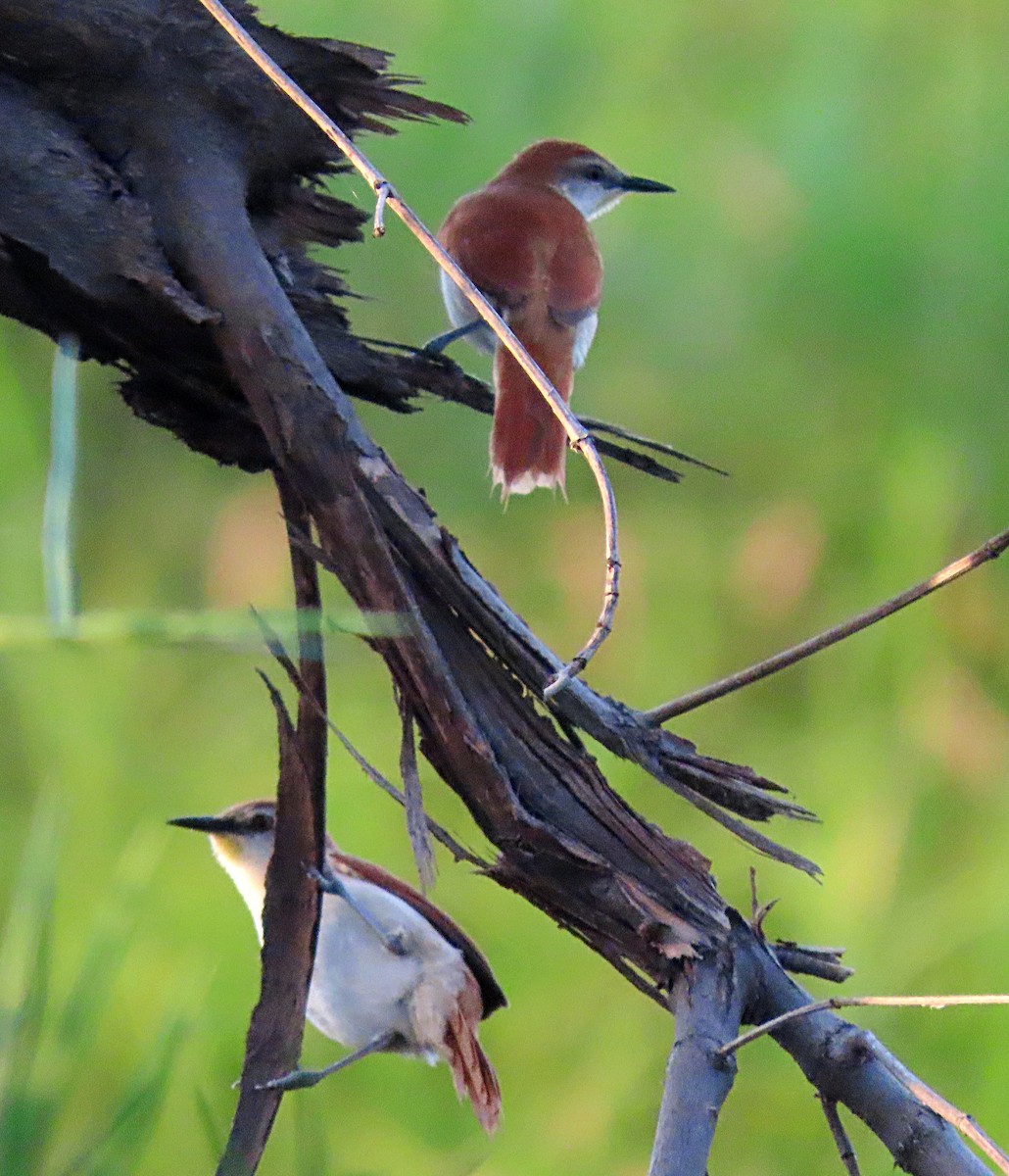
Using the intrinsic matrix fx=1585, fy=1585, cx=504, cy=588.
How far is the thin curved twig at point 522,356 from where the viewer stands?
1.07 ft

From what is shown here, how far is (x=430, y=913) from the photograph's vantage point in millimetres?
952

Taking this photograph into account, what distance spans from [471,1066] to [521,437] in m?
0.35

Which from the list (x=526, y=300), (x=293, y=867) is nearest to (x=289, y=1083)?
(x=293, y=867)

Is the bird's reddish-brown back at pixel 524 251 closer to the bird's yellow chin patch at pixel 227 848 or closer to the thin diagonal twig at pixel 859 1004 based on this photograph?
the bird's yellow chin patch at pixel 227 848

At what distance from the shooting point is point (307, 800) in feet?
1.33

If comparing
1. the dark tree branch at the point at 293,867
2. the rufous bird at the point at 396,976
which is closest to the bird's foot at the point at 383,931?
the rufous bird at the point at 396,976

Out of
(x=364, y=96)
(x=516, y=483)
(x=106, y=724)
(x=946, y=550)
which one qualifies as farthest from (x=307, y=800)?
(x=946, y=550)

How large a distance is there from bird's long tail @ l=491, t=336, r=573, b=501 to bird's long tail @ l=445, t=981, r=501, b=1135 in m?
0.30

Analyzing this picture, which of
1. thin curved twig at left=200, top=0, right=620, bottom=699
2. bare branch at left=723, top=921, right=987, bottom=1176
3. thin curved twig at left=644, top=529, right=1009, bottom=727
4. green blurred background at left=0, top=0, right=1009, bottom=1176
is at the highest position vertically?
thin curved twig at left=200, top=0, right=620, bottom=699

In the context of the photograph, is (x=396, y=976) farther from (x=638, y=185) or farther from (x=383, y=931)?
(x=638, y=185)

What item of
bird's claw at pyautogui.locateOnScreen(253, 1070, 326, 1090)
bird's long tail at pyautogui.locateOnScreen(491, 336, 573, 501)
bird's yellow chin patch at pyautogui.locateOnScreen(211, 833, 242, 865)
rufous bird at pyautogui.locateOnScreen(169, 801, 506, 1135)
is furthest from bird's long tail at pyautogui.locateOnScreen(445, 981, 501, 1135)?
bird's claw at pyautogui.locateOnScreen(253, 1070, 326, 1090)

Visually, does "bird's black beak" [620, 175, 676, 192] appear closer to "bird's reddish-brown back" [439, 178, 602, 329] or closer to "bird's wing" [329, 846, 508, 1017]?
"bird's reddish-brown back" [439, 178, 602, 329]

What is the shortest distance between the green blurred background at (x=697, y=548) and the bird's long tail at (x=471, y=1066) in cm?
62

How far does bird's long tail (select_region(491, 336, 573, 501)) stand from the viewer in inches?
30.0
